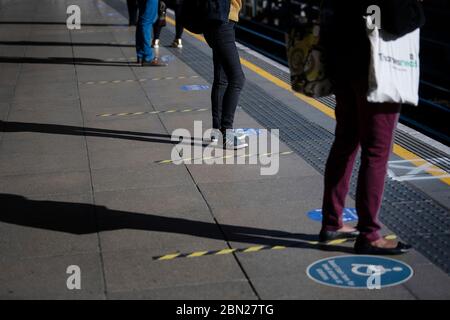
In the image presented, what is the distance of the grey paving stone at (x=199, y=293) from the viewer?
3.67m

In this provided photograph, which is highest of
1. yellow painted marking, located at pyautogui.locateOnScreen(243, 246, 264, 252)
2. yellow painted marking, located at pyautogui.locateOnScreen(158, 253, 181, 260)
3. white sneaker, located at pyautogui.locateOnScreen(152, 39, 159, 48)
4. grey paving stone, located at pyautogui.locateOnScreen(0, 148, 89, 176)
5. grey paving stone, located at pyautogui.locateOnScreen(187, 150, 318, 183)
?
yellow painted marking, located at pyautogui.locateOnScreen(243, 246, 264, 252)

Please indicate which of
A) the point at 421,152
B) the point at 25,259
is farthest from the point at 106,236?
the point at 421,152

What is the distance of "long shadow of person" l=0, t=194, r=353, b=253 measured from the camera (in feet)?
14.5

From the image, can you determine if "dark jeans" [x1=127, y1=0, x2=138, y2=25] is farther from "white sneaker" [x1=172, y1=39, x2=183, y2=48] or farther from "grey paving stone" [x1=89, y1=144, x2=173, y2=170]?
"grey paving stone" [x1=89, y1=144, x2=173, y2=170]

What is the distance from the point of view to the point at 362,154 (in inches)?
156

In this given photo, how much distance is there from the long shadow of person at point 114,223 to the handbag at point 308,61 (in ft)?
2.90

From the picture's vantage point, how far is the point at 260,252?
13.9 ft

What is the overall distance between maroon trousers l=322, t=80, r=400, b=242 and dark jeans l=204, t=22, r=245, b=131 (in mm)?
2155

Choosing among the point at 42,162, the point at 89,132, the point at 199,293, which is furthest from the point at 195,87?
the point at 199,293

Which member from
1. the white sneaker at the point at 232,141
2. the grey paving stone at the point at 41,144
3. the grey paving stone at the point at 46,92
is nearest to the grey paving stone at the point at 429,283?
the white sneaker at the point at 232,141

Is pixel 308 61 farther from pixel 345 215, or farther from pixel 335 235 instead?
pixel 345 215

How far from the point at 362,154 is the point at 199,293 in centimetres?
Result: 110

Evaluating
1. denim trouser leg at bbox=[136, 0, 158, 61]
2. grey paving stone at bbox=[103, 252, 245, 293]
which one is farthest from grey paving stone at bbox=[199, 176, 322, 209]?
denim trouser leg at bbox=[136, 0, 158, 61]
